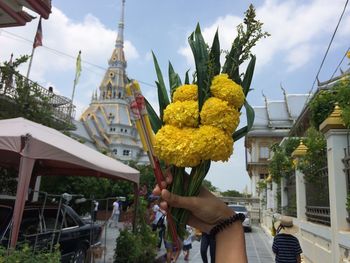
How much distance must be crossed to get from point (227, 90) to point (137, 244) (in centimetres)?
729

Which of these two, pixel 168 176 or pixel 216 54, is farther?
pixel 216 54

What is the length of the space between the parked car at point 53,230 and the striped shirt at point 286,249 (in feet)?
11.0

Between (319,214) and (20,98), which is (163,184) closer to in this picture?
(319,214)

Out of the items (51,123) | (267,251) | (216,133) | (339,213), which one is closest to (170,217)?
(216,133)

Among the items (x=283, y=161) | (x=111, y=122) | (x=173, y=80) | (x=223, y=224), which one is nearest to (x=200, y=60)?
(x=173, y=80)

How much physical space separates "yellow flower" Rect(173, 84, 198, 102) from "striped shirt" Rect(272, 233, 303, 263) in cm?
433

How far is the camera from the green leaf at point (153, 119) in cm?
206

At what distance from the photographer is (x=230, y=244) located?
1856mm

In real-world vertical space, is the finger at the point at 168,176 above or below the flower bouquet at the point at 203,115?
below

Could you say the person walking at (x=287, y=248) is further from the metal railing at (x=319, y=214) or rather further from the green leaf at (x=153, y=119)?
the green leaf at (x=153, y=119)

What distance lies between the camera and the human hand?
1758mm

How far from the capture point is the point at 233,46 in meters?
1.99

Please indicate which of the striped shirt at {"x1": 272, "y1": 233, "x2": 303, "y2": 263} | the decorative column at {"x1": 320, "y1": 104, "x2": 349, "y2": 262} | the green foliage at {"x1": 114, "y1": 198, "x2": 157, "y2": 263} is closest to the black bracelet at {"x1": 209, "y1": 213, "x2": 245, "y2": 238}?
the striped shirt at {"x1": 272, "y1": 233, "x2": 303, "y2": 263}

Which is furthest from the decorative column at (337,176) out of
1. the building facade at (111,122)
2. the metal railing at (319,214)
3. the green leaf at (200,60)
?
the building facade at (111,122)
